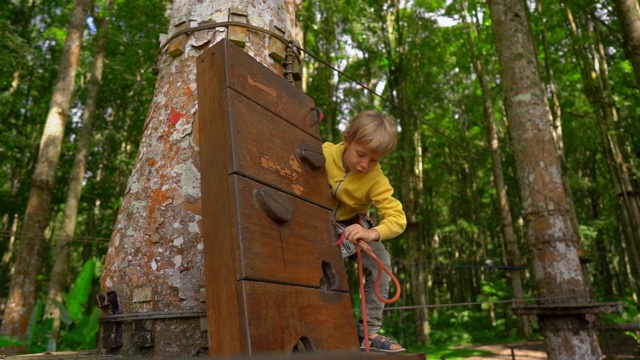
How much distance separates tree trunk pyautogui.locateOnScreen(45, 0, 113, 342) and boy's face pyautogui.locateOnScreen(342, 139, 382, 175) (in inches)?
282

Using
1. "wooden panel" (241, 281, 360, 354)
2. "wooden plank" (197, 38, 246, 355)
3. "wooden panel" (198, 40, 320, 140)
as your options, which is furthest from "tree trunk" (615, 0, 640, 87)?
"wooden plank" (197, 38, 246, 355)

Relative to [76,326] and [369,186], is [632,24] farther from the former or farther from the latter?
[76,326]

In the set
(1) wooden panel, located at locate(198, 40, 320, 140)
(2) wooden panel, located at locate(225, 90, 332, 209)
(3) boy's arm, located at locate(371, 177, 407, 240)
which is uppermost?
(1) wooden panel, located at locate(198, 40, 320, 140)

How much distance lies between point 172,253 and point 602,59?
1607 cm

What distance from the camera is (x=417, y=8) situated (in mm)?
17406

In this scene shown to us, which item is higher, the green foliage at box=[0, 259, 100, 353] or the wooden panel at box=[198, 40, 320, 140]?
the wooden panel at box=[198, 40, 320, 140]

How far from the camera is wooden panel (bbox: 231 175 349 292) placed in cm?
151

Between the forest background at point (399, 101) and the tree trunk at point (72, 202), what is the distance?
1.3 inches

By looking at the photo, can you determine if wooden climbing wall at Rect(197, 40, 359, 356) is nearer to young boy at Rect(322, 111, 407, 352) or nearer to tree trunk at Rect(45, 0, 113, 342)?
young boy at Rect(322, 111, 407, 352)

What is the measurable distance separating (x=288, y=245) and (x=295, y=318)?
259mm

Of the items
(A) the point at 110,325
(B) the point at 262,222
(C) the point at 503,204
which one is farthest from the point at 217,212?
(C) the point at 503,204

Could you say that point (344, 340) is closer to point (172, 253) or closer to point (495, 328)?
point (172, 253)

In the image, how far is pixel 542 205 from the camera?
15.6 feet

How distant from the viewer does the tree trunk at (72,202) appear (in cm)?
905
